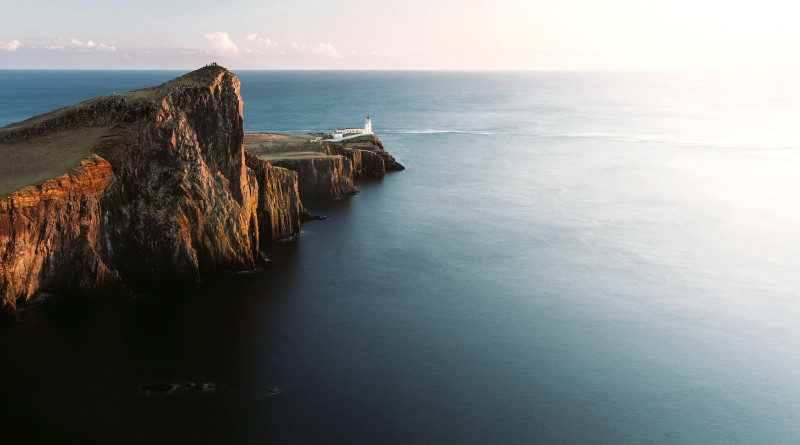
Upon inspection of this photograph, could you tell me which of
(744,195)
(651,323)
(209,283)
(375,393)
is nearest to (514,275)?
(651,323)

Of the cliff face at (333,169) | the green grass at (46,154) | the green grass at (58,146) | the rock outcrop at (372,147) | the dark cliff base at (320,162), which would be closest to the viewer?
the green grass at (46,154)

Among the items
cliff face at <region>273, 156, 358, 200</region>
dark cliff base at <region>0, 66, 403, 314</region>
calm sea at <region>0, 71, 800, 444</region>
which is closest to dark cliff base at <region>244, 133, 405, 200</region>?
cliff face at <region>273, 156, 358, 200</region>

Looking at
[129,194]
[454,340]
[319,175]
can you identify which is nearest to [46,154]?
[129,194]

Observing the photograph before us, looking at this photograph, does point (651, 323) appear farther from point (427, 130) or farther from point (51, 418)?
point (427, 130)

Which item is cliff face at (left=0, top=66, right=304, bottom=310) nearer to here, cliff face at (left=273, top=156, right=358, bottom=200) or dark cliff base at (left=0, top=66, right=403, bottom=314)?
dark cliff base at (left=0, top=66, right=403, bottom=314)

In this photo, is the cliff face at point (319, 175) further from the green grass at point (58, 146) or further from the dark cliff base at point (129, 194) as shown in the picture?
the green grass at point (58, 146)

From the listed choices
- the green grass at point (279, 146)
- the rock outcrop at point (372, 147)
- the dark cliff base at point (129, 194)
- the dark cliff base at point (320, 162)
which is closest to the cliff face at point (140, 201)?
the dark cliff base at point (129, 194)

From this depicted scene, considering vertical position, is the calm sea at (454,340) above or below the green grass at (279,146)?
below
